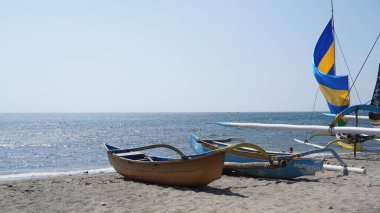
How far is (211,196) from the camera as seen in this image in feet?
29.1

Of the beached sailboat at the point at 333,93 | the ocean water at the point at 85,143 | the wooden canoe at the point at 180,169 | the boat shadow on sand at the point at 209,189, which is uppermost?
the beached sailboat at the point at 333,93

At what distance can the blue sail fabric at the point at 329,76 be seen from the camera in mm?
20734

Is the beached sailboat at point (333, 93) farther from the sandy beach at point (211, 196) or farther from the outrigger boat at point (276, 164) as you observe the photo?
the sandy beach at point (211, 196)

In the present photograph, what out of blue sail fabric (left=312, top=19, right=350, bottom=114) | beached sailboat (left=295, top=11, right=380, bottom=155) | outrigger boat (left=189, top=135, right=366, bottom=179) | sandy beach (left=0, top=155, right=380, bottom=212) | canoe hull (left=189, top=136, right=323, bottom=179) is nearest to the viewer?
sandy beach (left=0, top=155, right=380, bottom=212)

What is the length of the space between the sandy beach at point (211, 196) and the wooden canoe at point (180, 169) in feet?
A: 0.66

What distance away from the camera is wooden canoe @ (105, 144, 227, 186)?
9.33 metres

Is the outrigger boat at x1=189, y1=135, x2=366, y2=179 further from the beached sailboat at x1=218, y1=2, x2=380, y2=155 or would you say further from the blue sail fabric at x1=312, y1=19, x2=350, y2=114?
the blue sail fabric at x1=312, y1=19, x2=350, y2=114

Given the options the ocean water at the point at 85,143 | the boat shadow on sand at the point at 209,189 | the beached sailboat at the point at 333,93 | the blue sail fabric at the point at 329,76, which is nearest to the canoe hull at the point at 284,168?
the boat shadow on sand at the point at 209,189

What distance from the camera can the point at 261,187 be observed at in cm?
991

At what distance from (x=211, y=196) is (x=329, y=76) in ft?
48.5

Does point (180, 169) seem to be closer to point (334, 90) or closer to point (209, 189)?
point (209, 189)

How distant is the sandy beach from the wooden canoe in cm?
20

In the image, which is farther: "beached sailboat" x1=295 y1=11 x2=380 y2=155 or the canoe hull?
"beached sailboat" x1=295 y1=11 x2=380 y2=155

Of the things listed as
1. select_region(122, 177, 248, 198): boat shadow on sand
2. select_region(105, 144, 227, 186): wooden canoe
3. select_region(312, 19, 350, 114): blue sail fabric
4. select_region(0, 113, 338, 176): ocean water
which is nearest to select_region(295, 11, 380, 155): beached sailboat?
select_region(312, 19, 350, 114): blue sail fabric
